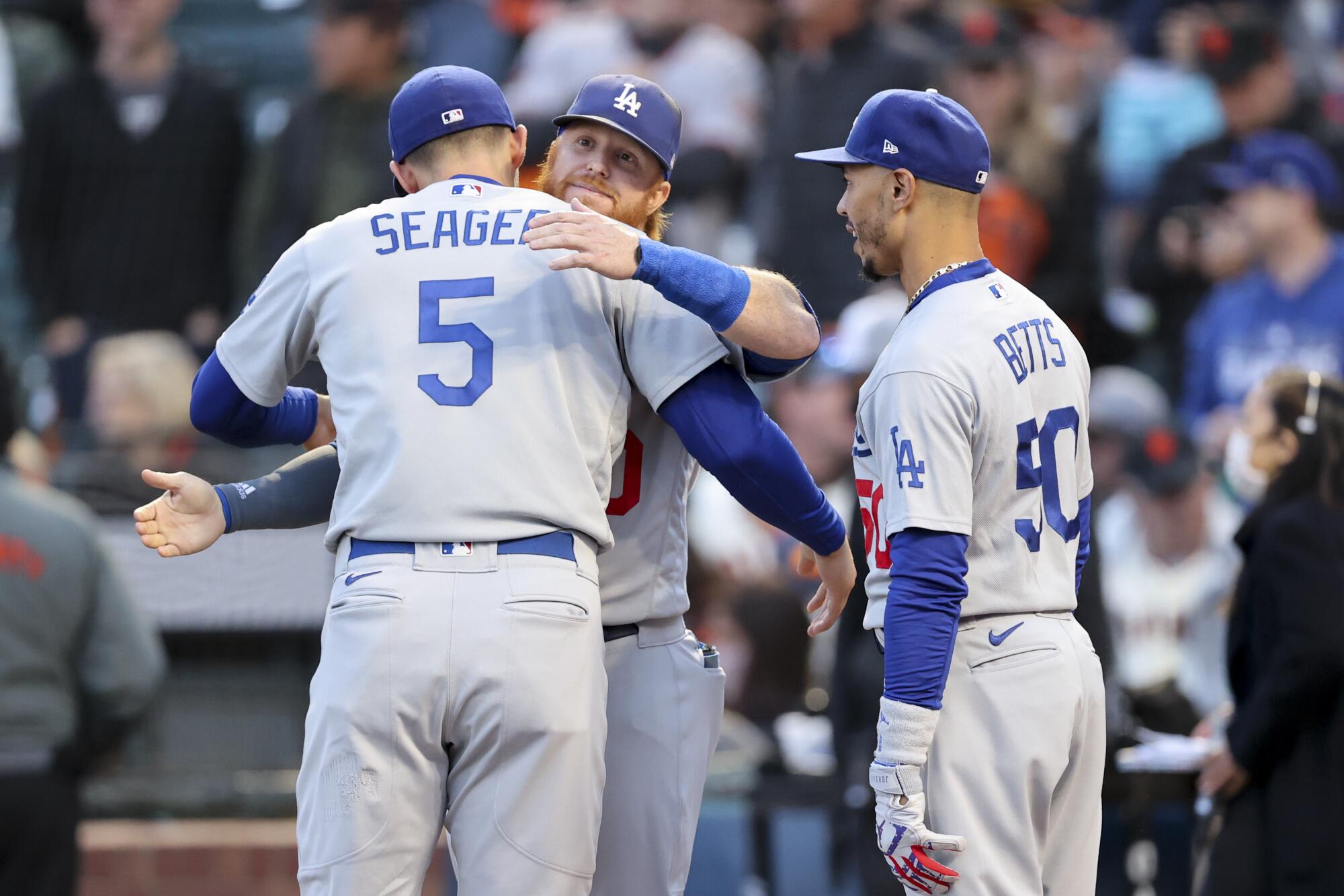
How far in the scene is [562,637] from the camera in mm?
3379

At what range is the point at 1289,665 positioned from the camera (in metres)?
4.86

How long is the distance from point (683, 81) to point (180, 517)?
5.86m

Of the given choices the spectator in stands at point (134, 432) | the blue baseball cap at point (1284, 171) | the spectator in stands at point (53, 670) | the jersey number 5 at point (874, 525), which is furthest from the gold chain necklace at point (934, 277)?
the blue baseball cap at point (1284, 171)

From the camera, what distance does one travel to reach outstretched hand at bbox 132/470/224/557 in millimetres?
3611

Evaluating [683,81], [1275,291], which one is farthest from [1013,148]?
[683,81]

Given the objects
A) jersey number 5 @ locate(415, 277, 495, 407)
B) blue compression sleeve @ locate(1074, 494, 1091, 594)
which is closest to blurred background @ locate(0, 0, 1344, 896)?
blue compression sleeve @ locate(1074, 494, 1091, 594)

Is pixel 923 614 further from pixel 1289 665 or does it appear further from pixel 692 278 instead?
pixel 1289 665

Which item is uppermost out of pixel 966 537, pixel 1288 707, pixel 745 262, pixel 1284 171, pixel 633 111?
pixel 1284 171

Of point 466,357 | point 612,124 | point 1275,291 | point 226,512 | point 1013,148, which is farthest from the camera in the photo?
point 1013,148

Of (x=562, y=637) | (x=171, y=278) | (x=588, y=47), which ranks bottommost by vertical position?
(x=562, y=637)

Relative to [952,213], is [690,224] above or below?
above

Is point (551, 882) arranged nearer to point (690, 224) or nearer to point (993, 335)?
point (993, 335)

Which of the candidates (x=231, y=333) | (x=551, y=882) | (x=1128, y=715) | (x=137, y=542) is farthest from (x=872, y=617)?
(x=137, y=542)

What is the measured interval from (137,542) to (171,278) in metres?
2.23
